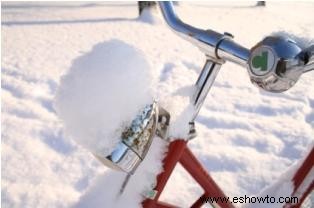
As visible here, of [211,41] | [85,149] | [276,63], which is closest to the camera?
[276,63]

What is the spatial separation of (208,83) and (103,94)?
27 cm

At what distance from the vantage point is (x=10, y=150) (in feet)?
5.95

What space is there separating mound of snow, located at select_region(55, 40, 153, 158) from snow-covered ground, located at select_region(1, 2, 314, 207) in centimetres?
2

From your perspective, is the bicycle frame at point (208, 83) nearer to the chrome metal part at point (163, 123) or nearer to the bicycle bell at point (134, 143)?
the chrome metal part at point (163, 123)

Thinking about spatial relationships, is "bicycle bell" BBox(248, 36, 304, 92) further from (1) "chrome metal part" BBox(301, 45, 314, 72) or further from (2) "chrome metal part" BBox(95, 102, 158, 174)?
(2) "chrome metal part" BBox(95, 102, 158, 174)

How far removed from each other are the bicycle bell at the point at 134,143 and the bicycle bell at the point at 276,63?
17cm

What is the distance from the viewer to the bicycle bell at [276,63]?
0.56 metres

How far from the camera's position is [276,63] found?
556 millimetres

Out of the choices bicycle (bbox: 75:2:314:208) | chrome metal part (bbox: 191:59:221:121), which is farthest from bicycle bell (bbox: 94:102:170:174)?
chrome metal part (bbox: 191:59:221:121)

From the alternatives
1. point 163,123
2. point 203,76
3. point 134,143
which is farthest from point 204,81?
point 134,143

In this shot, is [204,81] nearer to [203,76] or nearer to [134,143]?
[203,76]

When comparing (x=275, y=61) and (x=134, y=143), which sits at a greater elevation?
(x=275, y=61)

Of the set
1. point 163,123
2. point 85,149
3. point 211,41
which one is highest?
point 211,41

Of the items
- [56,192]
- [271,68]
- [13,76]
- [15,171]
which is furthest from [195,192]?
[13,76]
